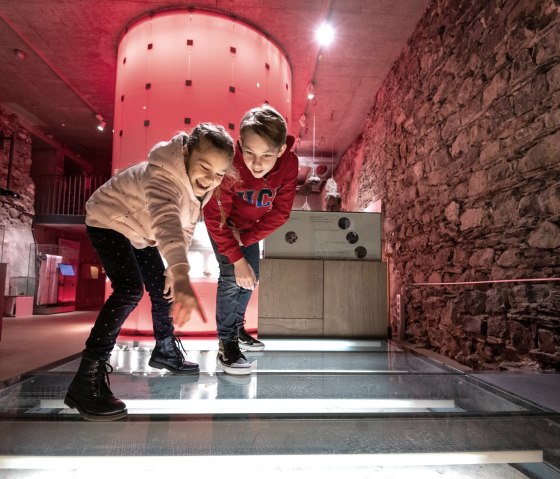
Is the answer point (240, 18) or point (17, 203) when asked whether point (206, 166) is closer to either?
point (240, 18)

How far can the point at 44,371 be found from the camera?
1.68 metres

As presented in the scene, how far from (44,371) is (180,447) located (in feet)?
3.41

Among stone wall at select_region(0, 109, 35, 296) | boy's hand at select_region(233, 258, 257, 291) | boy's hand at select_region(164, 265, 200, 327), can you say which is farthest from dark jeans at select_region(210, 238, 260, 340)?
stone wall at select_region(0, 109, 35, 296)

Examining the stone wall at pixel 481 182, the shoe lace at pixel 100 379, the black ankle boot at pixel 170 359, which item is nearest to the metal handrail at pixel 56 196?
the stone wall at pixel 481 182

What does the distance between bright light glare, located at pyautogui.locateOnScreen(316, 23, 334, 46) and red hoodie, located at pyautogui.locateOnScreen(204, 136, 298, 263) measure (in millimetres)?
3755

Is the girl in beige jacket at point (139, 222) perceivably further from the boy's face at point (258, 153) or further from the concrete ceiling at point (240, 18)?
the concrete ceiling at point (240, 18)

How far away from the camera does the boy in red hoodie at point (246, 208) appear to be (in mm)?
1632

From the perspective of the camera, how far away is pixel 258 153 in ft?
5.37

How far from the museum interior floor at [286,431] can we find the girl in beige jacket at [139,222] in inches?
4.9

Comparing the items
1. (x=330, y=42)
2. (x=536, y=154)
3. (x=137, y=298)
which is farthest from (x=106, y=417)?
(x=330, y=42)

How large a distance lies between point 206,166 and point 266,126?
1.67 ft

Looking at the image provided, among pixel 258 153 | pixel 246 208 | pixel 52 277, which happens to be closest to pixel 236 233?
pixel 246 208

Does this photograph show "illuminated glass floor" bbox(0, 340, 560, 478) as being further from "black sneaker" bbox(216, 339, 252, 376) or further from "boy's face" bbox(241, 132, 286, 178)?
"boy's face" bbox(241, 132, 286, 178)

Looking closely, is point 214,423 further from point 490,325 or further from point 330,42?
point 330,42
